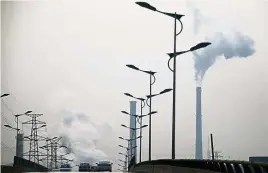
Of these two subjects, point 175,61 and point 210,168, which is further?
point 175,61

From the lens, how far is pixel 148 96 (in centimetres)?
6856

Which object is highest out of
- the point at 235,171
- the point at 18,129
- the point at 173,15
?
the point at 173,15

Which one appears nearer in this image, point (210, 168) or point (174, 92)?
point (210, 168)

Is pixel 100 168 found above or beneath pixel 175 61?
beneath

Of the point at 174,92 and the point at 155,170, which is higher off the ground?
the point at 174,92

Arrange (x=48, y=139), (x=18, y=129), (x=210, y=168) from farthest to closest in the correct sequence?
(x=48, y=139), (x=18, y=129), (x=210, y=168)

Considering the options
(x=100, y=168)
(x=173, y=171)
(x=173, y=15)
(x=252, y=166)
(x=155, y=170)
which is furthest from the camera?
(x=100, y=168)

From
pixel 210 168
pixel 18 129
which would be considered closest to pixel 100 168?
pixel 18 129

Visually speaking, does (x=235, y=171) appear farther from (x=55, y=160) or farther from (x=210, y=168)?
(x=55, y=160)

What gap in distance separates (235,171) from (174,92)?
101ft

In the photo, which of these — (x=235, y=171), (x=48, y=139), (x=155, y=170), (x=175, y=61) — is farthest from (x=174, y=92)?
(x=48, y=139)

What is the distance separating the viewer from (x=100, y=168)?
4257 inches

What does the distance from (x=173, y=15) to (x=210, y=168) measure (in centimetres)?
2793

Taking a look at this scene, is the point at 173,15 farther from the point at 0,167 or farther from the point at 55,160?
the point at 55,160
